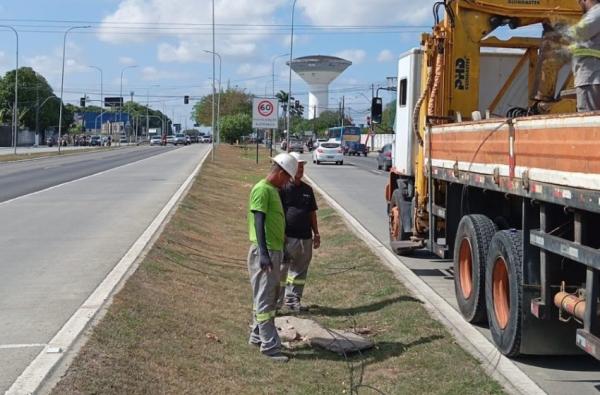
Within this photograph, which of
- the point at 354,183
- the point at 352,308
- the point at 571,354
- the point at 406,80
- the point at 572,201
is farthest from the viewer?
the point at 354,183

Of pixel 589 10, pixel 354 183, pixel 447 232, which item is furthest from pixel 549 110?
pixel 354 183

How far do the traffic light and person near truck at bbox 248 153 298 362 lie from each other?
250 inches

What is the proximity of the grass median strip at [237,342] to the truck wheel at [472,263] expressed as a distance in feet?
1.34

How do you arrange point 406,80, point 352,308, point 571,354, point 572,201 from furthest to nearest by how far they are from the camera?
point 406,80 → point 352,308 → point 571,354 → point 572,201

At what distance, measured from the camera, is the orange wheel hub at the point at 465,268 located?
26.3 feet

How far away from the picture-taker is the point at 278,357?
6805mm

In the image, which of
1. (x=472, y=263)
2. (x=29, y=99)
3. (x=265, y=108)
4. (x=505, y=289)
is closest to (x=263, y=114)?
(x=265, y=108)

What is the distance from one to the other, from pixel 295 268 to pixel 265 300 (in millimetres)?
1901

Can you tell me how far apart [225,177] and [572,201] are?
91.7 feet

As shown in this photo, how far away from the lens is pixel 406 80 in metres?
11.6

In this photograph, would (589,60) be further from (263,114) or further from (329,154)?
(329,154)

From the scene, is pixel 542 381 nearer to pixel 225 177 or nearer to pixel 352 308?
pixel 352 308

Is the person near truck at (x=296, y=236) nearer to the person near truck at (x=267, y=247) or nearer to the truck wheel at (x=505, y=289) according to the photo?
the person near truck at (x=267, y=247)

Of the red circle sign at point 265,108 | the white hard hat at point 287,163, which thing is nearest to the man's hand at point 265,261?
the white hard hat at point 287,163
